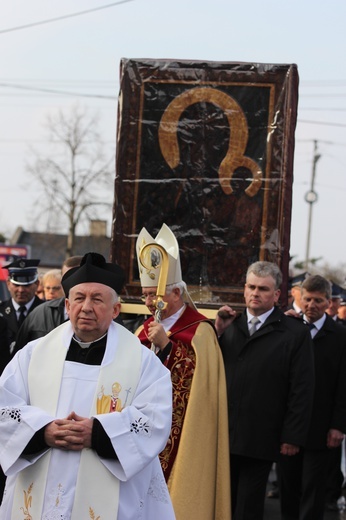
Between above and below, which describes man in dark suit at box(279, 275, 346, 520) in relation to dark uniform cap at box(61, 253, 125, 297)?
below

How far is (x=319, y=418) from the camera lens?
7.98 meters

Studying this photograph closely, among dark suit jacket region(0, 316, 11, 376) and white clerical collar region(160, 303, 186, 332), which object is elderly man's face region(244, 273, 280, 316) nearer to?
white clerical collar region(160, 303, 186, 332)

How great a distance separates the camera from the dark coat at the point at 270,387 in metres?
7.12

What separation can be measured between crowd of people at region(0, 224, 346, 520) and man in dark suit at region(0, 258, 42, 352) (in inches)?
0.5

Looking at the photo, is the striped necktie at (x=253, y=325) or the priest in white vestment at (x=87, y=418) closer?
the priest in white vestment at (x=87, y=418)

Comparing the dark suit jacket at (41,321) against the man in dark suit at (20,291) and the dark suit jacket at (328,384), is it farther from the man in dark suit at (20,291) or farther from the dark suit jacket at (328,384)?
the dark suit jacket at (328,384)

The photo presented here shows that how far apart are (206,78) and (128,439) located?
4103 millimetres

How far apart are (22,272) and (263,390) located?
3.02 meters

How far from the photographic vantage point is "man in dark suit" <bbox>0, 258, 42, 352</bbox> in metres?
9.28

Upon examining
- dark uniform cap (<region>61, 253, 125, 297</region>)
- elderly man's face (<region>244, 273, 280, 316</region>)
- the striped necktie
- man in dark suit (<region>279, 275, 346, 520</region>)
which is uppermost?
dark uniform cap (<region>61, 253, 125, 297</region>)

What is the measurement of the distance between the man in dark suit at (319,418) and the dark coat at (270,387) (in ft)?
2.65

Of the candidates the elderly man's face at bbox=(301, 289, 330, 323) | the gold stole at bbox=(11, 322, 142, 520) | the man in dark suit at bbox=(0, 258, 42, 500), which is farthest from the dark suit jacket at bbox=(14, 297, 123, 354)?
the gold stole at bbox=(11, 322, 142, 520)

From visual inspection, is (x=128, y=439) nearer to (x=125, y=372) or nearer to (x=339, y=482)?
(x=125, y=372)

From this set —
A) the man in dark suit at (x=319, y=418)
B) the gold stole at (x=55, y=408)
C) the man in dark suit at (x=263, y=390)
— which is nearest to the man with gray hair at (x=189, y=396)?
the man in dark suit at (x=263, y=390)
